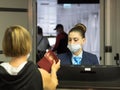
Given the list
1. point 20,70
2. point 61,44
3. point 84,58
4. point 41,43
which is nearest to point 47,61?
point 20,70

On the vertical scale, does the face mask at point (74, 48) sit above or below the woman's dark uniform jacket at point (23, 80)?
above

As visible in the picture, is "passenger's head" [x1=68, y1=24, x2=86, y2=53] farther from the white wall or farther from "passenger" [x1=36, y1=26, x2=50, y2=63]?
"passenger" [x1=36, y1=26, x2=50, y2=63]

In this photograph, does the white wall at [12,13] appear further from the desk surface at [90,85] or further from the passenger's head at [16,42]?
the desk surface at [90,85]

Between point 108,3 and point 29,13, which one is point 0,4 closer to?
point 29,13

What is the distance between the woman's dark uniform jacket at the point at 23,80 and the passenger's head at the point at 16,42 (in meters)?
0.10

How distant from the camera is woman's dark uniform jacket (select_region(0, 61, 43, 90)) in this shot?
72.2 inches

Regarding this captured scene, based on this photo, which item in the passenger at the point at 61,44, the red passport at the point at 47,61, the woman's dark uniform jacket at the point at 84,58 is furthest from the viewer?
the passenger at the point at 61,44

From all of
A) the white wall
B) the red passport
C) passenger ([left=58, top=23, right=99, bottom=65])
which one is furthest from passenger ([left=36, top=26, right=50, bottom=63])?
the red passport

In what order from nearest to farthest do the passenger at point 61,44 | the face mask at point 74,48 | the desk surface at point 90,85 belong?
the desk surface at point 90,85 < the face mask at point 74,48 < the passenger at point 61,44

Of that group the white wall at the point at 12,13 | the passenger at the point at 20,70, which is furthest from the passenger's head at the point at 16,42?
the white wall at the point at 12,13

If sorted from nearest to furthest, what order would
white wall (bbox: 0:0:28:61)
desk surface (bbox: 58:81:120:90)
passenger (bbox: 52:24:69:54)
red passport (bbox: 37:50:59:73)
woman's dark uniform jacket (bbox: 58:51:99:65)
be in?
1. desk surface (bbox: 58:81:120:90)
2. red passport (bbox: 37:50:59:73)
3. woman's dark uniform jacket (bbox: 58:51:99:65)
4. white wall (bbox: 0:0:28:61)
5. passenger (bbox: 52:24:69:54)

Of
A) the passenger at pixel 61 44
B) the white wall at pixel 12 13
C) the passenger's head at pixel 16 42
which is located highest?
the white wall at pixel 12 13

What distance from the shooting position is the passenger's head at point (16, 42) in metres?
1.86

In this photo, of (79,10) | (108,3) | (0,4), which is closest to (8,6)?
(0,4)
